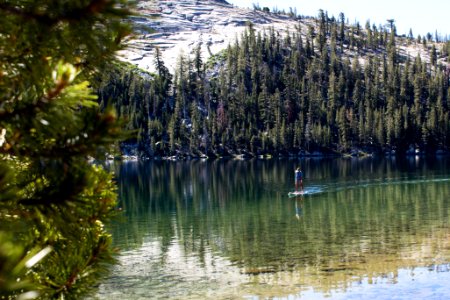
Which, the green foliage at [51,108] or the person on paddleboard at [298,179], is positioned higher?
the green foliage at [51,108]

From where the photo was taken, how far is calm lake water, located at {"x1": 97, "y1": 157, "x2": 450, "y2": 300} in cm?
2455

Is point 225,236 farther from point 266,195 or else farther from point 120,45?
point 120,45

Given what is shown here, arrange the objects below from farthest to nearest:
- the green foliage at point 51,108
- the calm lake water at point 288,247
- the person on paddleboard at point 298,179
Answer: the person on paddleboard at point 298,179 < the calm lake water at point 288,247 < the green foliage at point 51,108

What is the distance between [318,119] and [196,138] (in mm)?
42012

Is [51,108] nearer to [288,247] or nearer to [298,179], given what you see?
[288,247]

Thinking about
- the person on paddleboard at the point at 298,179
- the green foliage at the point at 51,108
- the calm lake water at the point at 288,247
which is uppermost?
the green foliage at the point at 51,108

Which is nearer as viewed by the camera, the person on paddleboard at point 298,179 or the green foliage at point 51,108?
the green foliage at point 51,108

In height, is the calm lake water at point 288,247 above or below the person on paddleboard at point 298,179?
below

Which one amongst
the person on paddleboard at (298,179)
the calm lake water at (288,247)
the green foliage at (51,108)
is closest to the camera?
the green foliage at (51,108)

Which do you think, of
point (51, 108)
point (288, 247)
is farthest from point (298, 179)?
point (51, 108)

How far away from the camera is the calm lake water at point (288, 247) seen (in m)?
24.5

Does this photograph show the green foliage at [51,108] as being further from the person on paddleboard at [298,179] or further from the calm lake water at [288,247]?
the person on paddleboard at [298,179]

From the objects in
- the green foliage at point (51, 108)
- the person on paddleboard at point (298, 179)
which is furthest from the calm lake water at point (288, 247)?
the green foliage at point (51, 108)

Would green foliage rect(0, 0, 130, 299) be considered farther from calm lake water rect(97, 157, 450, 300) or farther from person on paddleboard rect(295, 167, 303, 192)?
person on paddleboard rect(295, 167, 303, 192)
